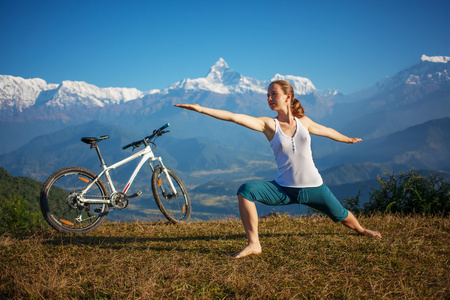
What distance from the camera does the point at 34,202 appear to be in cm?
7562

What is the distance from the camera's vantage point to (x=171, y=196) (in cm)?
700

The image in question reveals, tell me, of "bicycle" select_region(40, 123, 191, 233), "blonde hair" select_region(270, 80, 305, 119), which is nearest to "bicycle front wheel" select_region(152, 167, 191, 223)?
"bicycle" select_region(40, 123, 191, 233)

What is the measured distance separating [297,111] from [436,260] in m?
2.44

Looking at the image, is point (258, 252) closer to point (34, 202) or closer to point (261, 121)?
point (261, 121)

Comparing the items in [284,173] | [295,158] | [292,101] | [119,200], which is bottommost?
[119,200]

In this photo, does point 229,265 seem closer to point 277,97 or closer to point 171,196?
point 277,97

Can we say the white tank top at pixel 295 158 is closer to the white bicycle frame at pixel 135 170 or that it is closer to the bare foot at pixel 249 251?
the bare foot at pixel 249 251

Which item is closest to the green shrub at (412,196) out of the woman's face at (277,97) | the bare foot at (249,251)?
the bare foot at (249,251)

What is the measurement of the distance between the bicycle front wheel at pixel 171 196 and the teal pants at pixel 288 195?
308cm

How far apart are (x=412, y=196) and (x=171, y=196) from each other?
5.40 m

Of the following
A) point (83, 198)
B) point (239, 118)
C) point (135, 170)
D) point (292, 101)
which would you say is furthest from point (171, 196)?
point (292, 101)

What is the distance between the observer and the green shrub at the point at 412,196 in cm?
663

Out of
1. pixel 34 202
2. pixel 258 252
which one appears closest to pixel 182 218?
pixel 258 252

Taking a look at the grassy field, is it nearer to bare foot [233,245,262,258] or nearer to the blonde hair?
bare foot [233,245,262,258]
